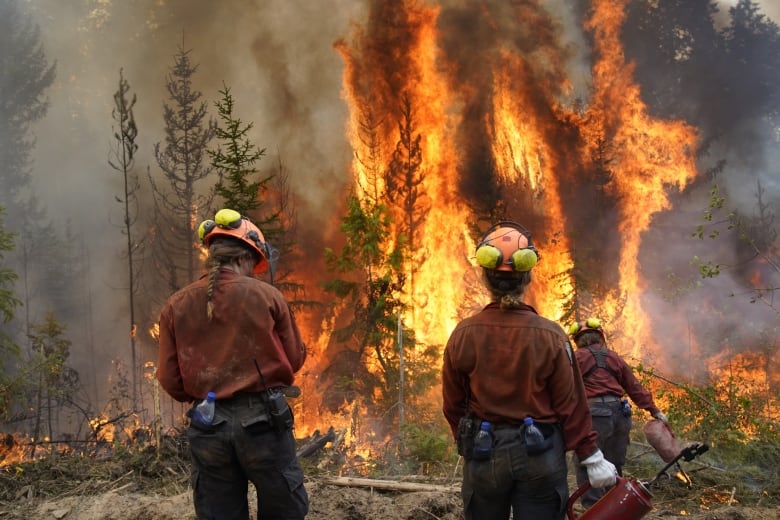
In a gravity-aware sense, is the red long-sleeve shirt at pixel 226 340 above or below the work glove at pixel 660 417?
above

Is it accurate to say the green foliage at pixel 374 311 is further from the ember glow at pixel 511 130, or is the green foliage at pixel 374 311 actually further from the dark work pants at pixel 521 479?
the dark work pants at pixel 521 479

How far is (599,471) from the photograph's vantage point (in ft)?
10.9

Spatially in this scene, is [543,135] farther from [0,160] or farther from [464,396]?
[0,160]

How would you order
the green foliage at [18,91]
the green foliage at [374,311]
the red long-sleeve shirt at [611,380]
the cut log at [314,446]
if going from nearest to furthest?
→ the red long-sleeve shirt at [611,380], the cut log at [314,446], the green foliage at [374,311], the green foliage at [18,91]

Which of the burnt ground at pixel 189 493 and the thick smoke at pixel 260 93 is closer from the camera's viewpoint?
the burnt ground at pixel 189 493

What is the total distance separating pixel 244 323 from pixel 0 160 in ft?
98.8

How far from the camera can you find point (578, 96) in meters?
23.6

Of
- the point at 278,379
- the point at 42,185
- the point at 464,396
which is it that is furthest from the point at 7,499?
the point at 42,185

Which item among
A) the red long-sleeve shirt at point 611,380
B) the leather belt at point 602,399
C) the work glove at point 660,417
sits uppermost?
the red long-sleeve shirt at point 611,380

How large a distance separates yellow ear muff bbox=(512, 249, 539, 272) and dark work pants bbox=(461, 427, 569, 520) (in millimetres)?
915

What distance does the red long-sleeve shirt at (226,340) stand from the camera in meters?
3.62

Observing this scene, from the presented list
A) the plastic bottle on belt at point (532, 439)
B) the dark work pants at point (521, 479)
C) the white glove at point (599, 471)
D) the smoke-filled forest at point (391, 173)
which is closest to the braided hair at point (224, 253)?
the dark work pants at point (521, 479)

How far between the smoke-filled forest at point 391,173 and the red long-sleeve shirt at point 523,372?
45.0ft

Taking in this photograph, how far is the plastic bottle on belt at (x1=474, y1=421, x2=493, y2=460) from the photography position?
3334 millimetres
